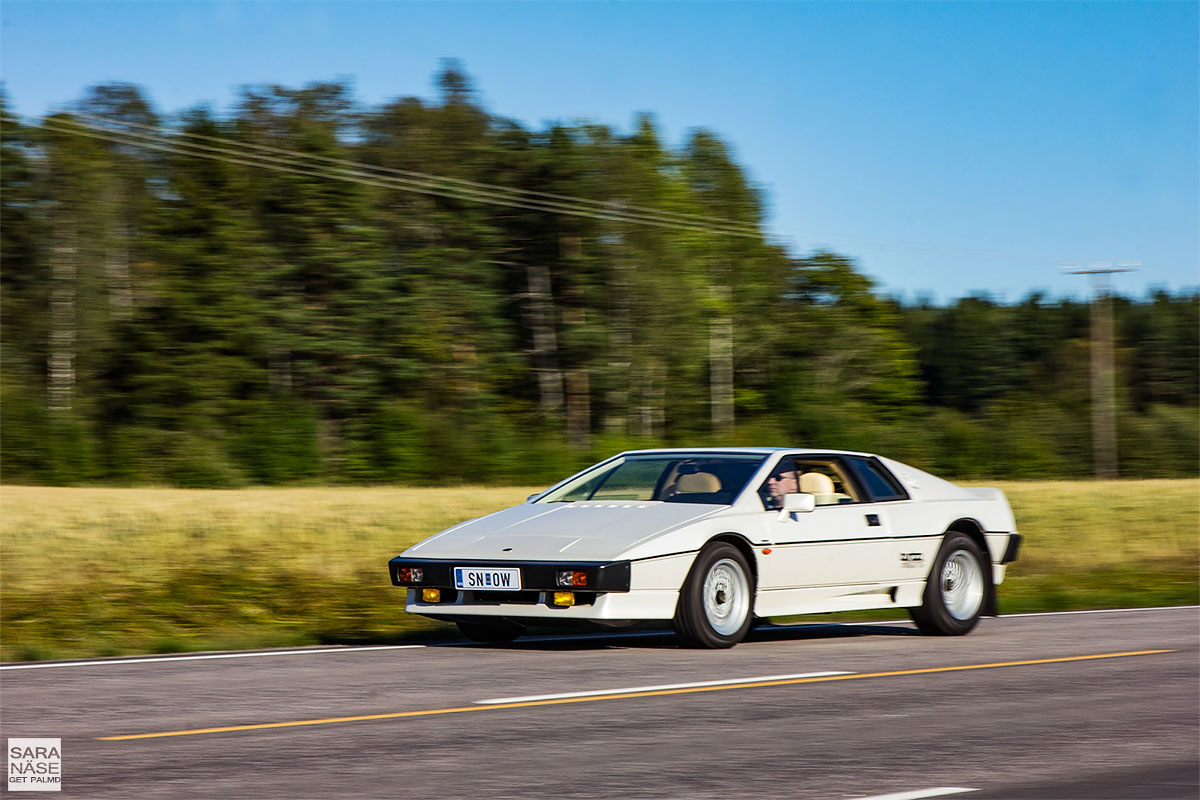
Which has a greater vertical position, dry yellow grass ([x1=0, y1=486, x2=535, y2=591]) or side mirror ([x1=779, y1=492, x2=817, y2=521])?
side mirror ([x1=779, y1=492, x2=817, y2=521])

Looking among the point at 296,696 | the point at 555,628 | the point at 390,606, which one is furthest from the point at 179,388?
the point at 296,696

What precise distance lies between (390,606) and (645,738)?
410 inches

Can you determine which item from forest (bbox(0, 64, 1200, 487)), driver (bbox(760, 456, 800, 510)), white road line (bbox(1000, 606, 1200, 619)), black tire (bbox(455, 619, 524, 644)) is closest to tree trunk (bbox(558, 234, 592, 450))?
forest (bbox(0, 64, 1200, 487))

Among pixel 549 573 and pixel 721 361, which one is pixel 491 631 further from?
pixel 721 361

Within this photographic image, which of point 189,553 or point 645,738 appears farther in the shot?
point 189,553

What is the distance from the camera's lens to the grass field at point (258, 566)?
1475cm

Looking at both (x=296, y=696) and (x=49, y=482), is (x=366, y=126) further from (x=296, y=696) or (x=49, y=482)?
(x=296, y=696)

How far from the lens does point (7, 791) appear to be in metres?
5.72

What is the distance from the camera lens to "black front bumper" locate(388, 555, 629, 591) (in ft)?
32.7

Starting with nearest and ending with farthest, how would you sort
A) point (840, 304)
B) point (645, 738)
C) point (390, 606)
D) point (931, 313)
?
point (645, 738) < point (390, 606) < point (840, 304) < point (931, 313)

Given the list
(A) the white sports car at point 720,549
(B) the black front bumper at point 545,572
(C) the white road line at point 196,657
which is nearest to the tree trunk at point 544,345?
(A) the white sports car at point 720,549

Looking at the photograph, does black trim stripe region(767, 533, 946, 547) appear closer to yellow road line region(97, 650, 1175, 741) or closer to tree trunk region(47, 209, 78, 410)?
yellow road line region(97, 650, 1175, 741)

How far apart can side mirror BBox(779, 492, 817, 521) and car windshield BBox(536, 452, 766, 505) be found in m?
0.34

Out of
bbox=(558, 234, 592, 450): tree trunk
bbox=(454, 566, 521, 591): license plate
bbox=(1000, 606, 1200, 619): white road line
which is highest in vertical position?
bbox=(558, 234, 592, 450): tree trunk
